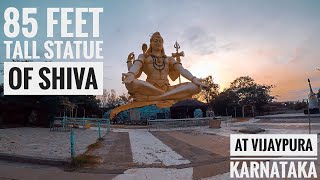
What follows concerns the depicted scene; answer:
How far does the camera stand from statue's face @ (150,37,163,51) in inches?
650

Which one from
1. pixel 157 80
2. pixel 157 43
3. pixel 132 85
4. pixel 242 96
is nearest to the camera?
pixel 132 85

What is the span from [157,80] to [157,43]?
201 cm

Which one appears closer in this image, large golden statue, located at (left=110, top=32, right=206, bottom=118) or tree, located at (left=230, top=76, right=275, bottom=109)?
large golden statue, located at (left=110, top=32, right=206, bottom=118)

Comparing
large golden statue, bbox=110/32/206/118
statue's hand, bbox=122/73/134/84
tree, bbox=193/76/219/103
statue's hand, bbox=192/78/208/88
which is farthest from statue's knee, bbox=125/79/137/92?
tree, bbox=193/76/219/103

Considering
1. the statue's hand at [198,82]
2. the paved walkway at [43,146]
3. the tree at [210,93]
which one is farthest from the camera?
the tree at [210,93]

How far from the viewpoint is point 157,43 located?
1653 cm

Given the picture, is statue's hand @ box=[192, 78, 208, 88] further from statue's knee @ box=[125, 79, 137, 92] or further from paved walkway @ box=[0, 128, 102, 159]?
paved walkway @ box=[0, 128, 102, 159]

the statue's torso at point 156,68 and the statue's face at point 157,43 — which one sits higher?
the statue's face at point 157,43

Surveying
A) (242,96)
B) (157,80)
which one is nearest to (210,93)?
(242,96)

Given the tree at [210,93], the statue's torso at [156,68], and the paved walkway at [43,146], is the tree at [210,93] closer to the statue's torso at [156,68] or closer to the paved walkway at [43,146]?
the statue's torso at [156,68]

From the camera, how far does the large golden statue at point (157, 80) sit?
16469 millimetres

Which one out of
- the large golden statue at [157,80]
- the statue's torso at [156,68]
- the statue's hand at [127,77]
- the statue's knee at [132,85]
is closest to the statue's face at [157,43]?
the large golden statue at [157,80]

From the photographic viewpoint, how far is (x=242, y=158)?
692cm

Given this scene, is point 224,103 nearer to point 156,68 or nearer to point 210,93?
point 210,93
